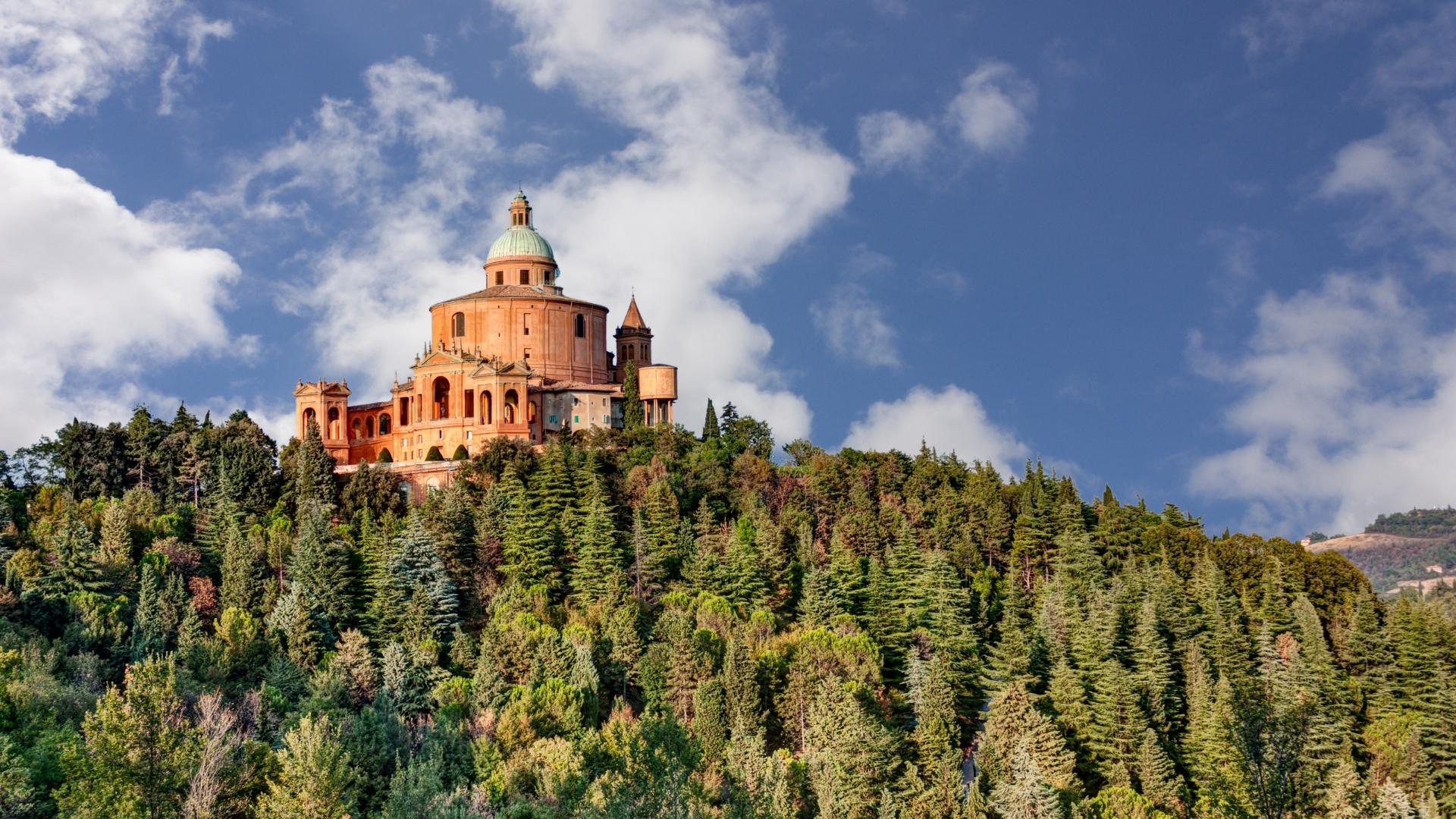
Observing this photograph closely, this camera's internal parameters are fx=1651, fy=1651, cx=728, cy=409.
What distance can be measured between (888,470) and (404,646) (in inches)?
1135

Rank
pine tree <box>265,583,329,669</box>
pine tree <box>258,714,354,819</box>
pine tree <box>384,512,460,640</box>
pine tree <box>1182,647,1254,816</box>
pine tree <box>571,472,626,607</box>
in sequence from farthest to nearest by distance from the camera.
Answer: pine tree <box>571,472,626,607</box>, pine tree <box>384,512,460,640</box>, pine tree <box>265,583,329,669</box>, pine tree <box>1182,647,1254,816</box>, pine tree <box>258,714,354,819</box>

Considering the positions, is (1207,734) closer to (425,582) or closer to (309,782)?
(425,582)

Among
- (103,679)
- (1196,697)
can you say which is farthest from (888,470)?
(103,679)

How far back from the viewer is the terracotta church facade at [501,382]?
83.8m

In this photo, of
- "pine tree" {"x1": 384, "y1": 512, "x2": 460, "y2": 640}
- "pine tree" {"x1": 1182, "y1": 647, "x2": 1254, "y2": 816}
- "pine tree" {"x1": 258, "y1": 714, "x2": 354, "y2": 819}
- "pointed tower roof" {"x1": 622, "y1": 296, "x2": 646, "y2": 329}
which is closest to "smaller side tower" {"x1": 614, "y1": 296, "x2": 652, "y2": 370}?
"pointed tower roof" {"x1": 622, "y1": 296, "x2": 646, "y2": 329}

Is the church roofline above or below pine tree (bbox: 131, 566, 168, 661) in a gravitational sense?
above

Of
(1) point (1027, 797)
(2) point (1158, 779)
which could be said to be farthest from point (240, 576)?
(2) point (1158, 779)

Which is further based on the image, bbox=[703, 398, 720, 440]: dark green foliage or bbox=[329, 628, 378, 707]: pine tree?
bbox=[703, 398, 720, 440]: dark green foliage

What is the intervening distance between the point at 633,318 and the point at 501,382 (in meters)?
13.8

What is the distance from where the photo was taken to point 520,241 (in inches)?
3686

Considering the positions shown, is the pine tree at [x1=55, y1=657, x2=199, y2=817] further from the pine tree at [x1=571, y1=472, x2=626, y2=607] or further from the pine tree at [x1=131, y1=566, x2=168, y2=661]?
the pine tree at [x1=571, y1=472, x2=626, y2=607]

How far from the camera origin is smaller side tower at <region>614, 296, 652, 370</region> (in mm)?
94438

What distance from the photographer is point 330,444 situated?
85.4 meters

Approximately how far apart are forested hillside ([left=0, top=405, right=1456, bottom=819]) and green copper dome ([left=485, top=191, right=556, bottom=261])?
16.4 metres
